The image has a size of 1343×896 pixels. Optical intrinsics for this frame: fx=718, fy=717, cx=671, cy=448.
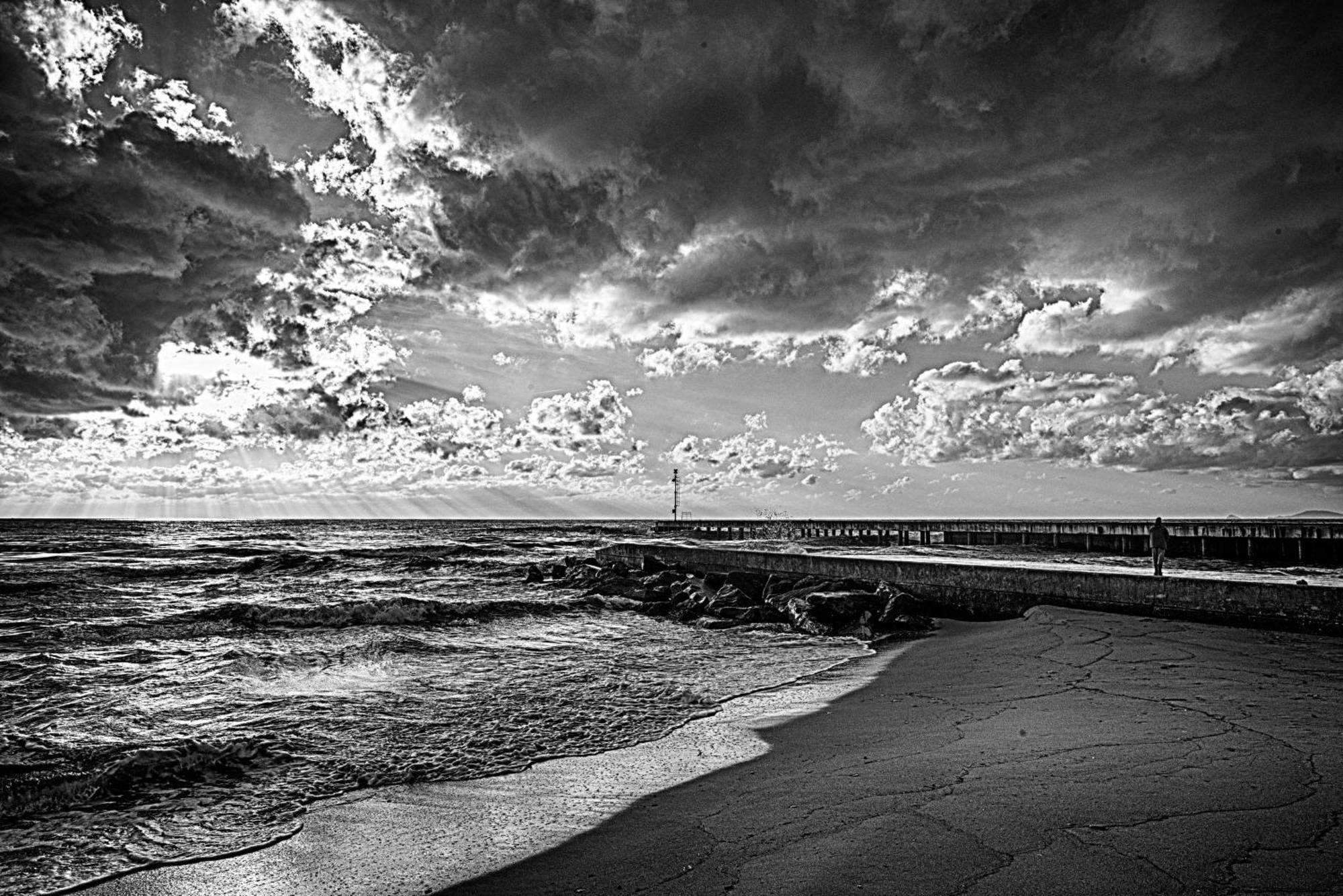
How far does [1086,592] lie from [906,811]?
11.7 meters

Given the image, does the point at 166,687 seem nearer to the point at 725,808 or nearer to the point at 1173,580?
the point at 725,808

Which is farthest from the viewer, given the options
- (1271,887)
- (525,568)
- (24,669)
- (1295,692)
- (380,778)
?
(525,568)

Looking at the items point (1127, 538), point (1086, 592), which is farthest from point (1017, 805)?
point (1127, 538)

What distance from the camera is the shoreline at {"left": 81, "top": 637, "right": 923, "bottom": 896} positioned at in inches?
163

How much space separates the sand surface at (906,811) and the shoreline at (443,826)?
2cm

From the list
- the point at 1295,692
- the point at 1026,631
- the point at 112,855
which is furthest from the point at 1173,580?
the point at 112,855

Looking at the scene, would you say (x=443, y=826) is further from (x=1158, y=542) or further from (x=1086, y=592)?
(x=1158, y=542)

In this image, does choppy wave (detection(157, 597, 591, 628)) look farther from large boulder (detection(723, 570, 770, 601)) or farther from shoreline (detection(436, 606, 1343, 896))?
shoreline (detection(436, 606, 1343, 896))

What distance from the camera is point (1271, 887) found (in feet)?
10.1

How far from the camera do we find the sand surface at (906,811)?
3.49 metres

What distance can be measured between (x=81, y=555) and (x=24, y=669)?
40810mm

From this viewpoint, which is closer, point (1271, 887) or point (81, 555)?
point (1271, 887)

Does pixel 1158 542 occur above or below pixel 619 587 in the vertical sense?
above

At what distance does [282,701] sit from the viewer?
28.7 ft
